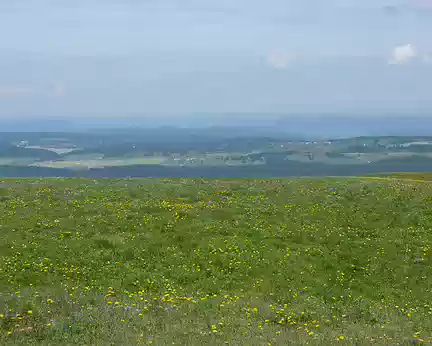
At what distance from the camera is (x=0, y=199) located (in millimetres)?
35531

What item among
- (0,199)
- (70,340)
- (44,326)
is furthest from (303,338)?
(0,199)

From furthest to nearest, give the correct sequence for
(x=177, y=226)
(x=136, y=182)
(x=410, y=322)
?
(x=136, y=182) → (x=177, y=226) → (x=410, y=322)

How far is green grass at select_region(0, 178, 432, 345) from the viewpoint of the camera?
15297 millimetres

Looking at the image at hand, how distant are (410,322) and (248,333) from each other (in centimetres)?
664

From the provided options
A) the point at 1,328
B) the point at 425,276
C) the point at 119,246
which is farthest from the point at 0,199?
the point at 425,276

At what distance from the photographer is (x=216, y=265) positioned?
24156 mm

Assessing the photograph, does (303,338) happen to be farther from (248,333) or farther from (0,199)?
(0,199)

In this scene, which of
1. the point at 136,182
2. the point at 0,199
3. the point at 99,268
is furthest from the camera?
the point at 136,182

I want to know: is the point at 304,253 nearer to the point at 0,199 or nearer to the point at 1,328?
the point at 1,328

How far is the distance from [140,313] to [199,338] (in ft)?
9.39

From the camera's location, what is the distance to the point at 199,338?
14227 millimetres

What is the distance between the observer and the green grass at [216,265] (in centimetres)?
1530

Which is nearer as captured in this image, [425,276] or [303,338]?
[303,338]

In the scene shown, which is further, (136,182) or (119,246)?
(136,182)
